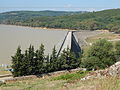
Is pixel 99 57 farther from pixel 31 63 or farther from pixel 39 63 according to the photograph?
pixel 31 63

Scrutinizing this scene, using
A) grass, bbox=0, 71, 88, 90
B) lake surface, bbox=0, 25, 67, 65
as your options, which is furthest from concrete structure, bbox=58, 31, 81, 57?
grass, bbox=0, 71, 88, 90

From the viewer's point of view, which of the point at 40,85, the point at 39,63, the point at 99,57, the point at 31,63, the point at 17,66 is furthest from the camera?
the point at 99,57

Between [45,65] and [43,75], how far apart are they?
4.18ft

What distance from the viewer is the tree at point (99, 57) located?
24.2 meters

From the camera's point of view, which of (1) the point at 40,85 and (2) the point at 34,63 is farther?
(2) the point at 34,63

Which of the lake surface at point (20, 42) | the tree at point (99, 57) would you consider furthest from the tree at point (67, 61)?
the lake surface at point (20, 42)

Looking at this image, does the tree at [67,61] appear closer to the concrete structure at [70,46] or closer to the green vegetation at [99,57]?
the green vegetation at [99,57]

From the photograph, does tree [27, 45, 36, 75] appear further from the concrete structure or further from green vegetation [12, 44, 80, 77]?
the concrete structure

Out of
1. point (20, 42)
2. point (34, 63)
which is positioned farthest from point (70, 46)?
point (34, 63)

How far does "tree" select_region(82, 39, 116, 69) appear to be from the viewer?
2425 cm

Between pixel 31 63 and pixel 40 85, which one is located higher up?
pixel 40 85

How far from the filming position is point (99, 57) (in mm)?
25000

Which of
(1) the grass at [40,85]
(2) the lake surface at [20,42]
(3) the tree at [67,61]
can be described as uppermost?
(1) the grass at [40,85]

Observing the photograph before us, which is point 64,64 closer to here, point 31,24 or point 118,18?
point 31,24
